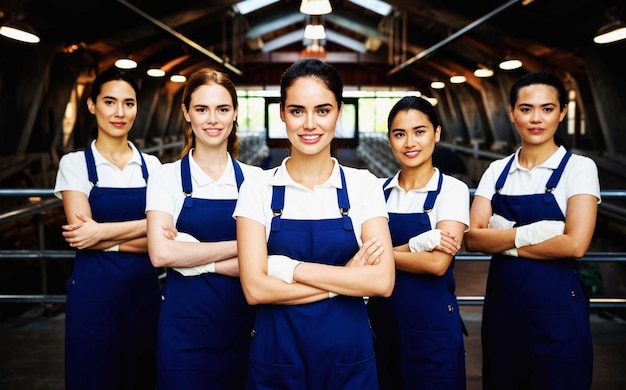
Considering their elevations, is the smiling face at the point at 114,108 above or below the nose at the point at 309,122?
above

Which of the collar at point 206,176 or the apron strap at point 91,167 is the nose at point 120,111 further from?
the collar at point 206,176

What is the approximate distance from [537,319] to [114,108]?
1745 mm

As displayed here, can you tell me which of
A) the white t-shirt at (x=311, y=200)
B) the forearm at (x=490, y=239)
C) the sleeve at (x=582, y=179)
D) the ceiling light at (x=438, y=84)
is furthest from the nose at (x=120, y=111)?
the ceiling light at (x=438, y=84)

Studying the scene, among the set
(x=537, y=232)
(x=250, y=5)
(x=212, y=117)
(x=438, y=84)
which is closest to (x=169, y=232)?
(x=212, y=117)

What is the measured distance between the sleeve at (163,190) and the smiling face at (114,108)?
0.42 m

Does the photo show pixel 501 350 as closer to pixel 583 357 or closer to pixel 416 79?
pixel 583 357

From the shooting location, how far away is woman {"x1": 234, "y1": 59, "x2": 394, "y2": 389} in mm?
1606

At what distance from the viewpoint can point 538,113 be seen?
220cm

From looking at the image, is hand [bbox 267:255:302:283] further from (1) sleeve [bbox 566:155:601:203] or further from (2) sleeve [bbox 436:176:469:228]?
(1) sleeve [bbox 566:155:601:203]

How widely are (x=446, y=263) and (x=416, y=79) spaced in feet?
72.9

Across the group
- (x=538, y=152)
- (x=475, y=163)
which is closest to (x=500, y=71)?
(x=475, y=163)

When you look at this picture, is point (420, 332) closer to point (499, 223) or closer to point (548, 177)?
point (499, 223)

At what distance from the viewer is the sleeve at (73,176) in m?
2.29

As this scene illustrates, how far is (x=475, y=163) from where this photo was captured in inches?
600
